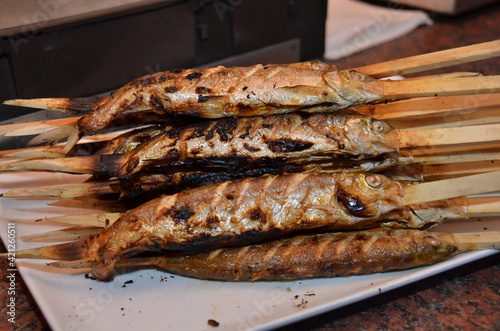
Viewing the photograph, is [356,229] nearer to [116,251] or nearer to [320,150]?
[320,150]

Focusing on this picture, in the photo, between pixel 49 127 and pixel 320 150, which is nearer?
pixel 320 150

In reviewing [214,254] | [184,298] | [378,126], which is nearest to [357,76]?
[378,126]

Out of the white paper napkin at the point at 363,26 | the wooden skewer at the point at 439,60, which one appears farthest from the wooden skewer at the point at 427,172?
the white paper napkin at the point at 363,26

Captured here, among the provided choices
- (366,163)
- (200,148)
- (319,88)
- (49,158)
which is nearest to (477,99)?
(366,163)

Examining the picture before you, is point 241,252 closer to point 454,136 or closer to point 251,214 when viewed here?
point 251,214

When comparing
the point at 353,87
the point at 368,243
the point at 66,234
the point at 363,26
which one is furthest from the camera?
the point at 363,26

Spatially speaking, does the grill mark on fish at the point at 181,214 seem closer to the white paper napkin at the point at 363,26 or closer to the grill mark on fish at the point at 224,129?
the grill mark on fish at the point at 224,129
